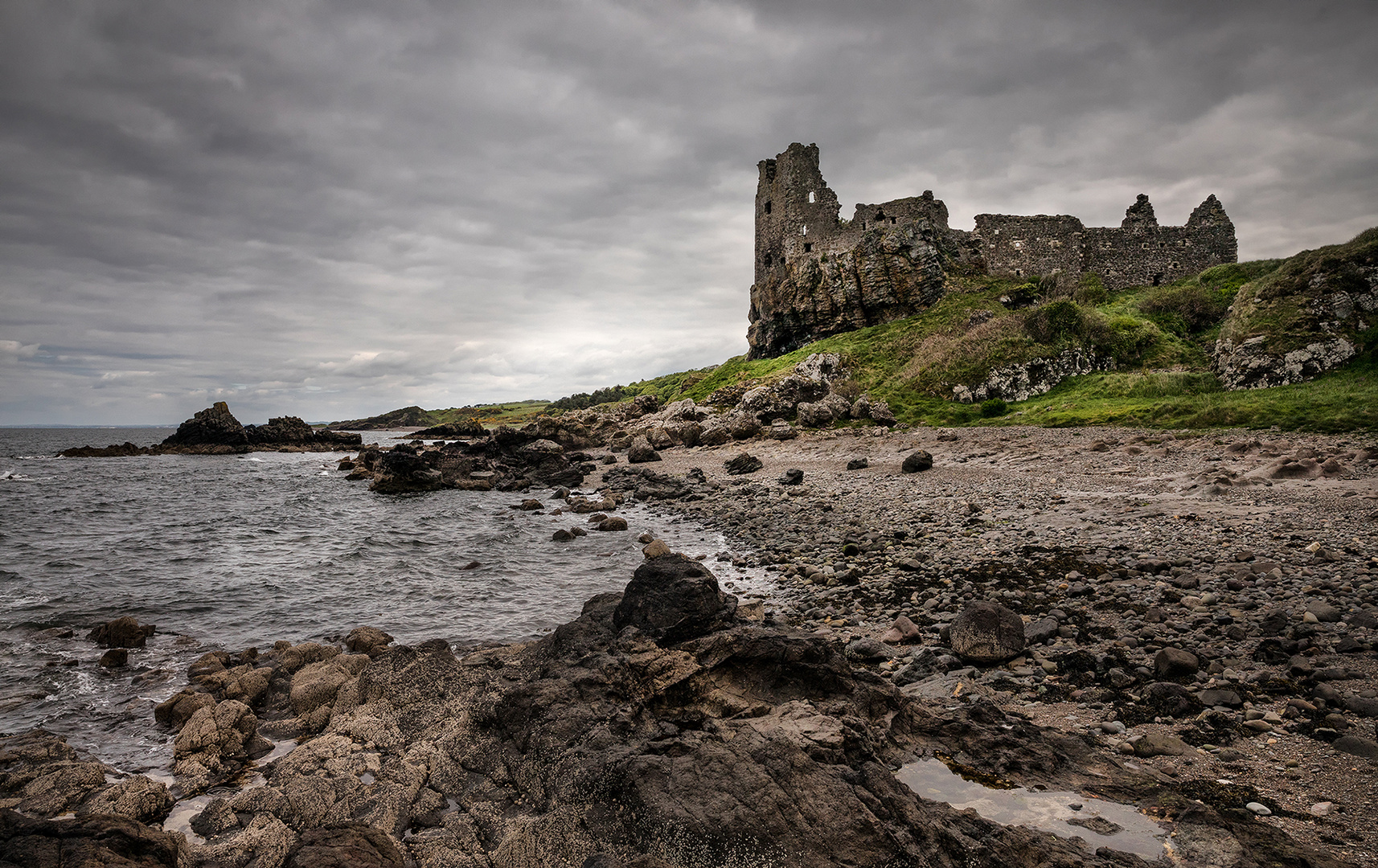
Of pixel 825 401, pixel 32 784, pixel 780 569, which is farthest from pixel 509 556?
pixel 825 401

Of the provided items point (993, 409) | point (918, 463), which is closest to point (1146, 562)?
point (918, 463)

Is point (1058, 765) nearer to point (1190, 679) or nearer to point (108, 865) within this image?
point (1190, 679)

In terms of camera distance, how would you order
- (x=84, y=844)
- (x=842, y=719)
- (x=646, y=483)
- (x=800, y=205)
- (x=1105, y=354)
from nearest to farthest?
(x=84, y=844), (x=842, y=719), (x=646, y=483), (x=1105, y=354), (x=800, y=205)

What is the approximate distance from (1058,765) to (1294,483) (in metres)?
14.3

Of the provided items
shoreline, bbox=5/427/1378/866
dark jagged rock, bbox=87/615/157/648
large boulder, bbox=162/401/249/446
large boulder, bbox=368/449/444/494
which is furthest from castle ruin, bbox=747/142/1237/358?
large boulder, bbox=162/401/249/446

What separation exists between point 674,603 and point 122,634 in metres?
13.6

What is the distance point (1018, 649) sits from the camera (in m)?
8.75

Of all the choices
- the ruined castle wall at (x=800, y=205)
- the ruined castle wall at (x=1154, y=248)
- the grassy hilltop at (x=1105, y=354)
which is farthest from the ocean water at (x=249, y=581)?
the ruined castle wall at (x=1154, y=248)

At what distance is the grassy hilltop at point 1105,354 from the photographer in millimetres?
22844

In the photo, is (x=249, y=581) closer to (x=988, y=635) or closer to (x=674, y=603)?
(x=674, y=603)

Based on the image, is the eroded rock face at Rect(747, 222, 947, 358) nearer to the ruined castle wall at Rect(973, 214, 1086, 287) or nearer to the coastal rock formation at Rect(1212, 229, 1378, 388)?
the ruined castle wall at Rect(973, 214, 1086, 287)

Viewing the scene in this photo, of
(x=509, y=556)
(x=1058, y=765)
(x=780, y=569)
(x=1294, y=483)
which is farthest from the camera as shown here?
(x=509, y=556)

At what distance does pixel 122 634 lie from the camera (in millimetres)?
13188

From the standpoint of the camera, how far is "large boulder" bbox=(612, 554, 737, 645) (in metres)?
8.57
